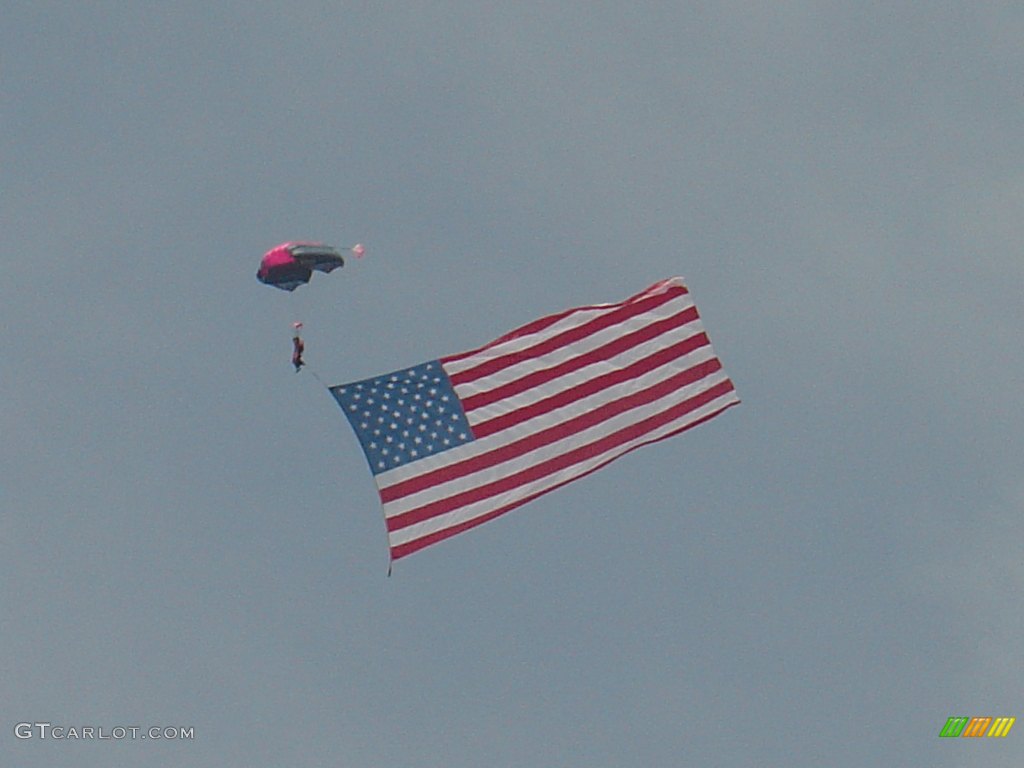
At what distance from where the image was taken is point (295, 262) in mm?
57844

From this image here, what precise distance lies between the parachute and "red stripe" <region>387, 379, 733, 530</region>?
10.4 metres

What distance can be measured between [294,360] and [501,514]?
10263 mm

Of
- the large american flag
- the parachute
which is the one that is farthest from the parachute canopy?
the large american flag

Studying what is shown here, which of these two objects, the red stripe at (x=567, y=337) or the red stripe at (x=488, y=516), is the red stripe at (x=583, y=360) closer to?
the red stripe at (x=567, y=337)

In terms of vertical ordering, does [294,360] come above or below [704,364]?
above

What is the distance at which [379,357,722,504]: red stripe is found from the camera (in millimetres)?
49312

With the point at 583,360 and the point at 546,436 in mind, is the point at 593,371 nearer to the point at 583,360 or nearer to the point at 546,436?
the point at 583,360

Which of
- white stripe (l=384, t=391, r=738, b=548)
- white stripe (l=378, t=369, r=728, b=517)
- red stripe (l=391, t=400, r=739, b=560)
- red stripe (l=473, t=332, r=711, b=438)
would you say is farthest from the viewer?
red stripe (l=473, t=332, r=711, b=438)

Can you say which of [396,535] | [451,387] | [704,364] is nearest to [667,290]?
[704,364]

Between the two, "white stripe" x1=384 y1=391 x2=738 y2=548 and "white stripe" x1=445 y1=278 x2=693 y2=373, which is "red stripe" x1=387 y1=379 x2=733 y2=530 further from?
"white stripe" x1=445 y1=278 x2=693 y2=373

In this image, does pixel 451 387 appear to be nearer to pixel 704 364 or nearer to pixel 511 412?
pixel 511 412

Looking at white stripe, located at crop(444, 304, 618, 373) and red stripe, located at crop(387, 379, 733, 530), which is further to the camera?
white stripe, located at crop(444, 304, 618, 373)

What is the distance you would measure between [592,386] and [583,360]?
0.67 meters

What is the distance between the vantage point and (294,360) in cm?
5769
